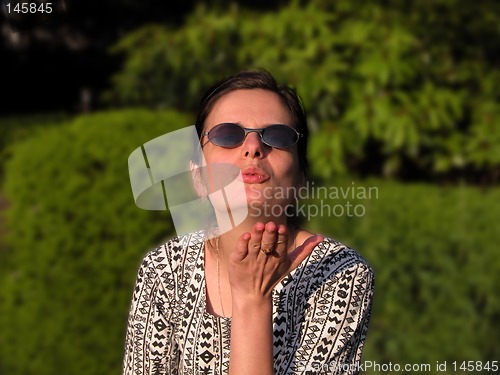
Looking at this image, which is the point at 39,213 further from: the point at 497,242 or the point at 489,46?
the point at 489,46

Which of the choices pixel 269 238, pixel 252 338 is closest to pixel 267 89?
pixel 269 238

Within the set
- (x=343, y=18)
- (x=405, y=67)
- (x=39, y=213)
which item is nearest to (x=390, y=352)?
(x=39, y=213)

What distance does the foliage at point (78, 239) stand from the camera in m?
4.80

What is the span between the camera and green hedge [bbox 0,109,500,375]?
4.72 metres

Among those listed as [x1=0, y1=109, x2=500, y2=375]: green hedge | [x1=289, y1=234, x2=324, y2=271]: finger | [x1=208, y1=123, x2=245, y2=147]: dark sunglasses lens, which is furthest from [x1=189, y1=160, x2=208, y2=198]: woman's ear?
[x1=0, y1=109, x2=500, y2=375]: green hedge

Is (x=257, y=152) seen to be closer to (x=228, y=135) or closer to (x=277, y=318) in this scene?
(x=228, y=135)

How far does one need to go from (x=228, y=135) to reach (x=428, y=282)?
297 cm

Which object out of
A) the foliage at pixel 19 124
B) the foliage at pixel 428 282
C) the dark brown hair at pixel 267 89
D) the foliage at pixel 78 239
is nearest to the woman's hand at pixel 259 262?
the dark brown hair at pixel 267 89

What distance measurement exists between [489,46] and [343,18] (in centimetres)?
125

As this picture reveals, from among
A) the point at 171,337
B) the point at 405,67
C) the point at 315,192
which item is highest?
the point at 405,67

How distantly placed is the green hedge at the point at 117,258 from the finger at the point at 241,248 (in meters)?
2.92

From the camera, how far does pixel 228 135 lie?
2.03 metres

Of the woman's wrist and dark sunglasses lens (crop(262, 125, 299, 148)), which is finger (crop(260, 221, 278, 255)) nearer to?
the woman's wrist

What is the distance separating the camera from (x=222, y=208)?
2.04 meters
